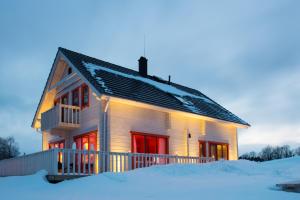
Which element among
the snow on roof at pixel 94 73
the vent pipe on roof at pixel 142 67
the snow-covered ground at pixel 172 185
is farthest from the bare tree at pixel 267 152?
the snow-covered ground at pixel 172 185

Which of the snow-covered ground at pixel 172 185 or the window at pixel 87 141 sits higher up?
the window at pixel 87 141

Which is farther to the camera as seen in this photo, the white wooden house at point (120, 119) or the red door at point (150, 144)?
the red door at point (150, 144)

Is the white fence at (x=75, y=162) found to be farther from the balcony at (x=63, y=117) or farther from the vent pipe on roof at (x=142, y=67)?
the vent pipe on roof at (x=142, y=67)

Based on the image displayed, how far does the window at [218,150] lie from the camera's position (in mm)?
23781

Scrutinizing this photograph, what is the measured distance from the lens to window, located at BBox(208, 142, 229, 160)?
78.0 feet

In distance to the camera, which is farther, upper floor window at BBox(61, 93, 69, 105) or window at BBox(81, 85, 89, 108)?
upper floor window at BBox(61, 93, 69, 105)

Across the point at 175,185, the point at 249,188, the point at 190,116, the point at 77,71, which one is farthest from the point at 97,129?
the point at 249,188

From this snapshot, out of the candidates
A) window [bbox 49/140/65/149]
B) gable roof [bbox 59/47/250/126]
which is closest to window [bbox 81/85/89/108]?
gable roof [bbox 59/47/250/126]

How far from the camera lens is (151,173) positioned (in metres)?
12.2

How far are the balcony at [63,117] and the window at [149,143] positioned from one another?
3.26 meters

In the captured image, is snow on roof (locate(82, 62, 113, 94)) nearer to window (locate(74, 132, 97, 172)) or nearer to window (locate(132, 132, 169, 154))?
window (locate(74, 132, 97, 172))

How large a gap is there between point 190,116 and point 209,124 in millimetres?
2628

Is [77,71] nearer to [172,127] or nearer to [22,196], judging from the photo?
[172,127]

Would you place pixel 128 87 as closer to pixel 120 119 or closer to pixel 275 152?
pixel 120 119
